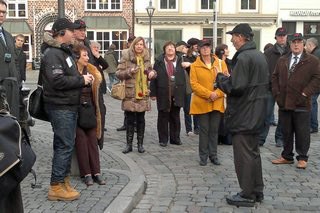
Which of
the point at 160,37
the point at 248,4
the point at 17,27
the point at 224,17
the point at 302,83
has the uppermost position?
the point at 248,4

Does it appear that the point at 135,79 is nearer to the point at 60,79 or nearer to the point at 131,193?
the point at 131,193

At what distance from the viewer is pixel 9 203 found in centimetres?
313

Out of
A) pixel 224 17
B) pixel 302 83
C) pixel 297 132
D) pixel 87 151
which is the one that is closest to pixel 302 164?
pixel 297 132

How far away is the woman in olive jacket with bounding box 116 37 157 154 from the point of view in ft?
26.0

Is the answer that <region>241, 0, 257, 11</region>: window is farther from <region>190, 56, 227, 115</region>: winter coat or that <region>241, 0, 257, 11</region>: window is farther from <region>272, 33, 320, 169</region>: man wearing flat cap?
<region>190, 56, 227, 115</region>: winter coat

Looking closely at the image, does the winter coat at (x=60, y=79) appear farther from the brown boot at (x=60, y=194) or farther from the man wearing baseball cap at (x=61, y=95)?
the brown boot at (x=60, y=194)

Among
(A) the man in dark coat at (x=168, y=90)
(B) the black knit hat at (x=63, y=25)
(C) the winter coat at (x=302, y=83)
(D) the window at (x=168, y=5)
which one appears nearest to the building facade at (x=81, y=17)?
(D) the window at (x=168, y=5)

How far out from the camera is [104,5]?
114ft

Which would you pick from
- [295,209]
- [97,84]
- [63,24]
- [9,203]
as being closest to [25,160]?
[9,203]

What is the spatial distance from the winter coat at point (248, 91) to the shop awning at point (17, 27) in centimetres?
3068

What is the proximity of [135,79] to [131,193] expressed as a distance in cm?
282

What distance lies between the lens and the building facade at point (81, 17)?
34.2m

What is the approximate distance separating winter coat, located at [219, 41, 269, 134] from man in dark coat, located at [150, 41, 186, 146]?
11.1 feet

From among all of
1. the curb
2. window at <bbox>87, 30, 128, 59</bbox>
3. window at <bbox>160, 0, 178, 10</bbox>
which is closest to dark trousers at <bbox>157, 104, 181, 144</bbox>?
the curb
